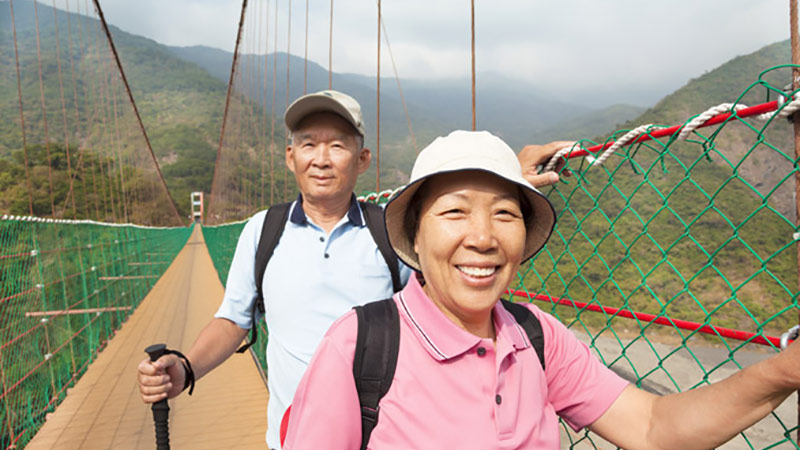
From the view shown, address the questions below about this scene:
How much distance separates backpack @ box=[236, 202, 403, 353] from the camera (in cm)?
139

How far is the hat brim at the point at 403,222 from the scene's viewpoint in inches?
36.0

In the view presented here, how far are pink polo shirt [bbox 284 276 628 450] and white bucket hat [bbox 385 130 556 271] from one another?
0.43ft

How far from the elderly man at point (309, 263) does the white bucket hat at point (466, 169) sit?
0.39 m

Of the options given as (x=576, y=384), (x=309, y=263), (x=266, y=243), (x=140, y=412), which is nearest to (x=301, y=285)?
(x=309, y=263)

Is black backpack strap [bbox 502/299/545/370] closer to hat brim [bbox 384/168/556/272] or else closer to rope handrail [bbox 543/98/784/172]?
hat brim [bbox 384/168/556/272]

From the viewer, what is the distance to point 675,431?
86 cm

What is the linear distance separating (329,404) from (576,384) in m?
0.47

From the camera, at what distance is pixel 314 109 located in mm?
1401

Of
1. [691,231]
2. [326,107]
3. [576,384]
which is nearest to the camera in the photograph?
[576,384]

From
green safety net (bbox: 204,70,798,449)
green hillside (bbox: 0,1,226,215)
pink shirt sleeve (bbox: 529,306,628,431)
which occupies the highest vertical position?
green hillside (bbox: 0,1,226,215)

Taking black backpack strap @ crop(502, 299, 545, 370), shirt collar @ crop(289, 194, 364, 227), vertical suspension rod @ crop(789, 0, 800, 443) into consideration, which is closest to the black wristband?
shirt collar @ crop(289, 194, 364, 227)

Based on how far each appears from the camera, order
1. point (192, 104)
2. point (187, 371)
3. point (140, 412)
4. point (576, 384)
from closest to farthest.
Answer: point (576, 384) → point (187, 371) → point (140, 412) → point (192, 104)

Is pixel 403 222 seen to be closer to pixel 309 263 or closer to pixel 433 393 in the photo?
pixel 433 393

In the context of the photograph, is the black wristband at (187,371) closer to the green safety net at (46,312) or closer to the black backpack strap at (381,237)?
the black backpack strap at (381,237)
